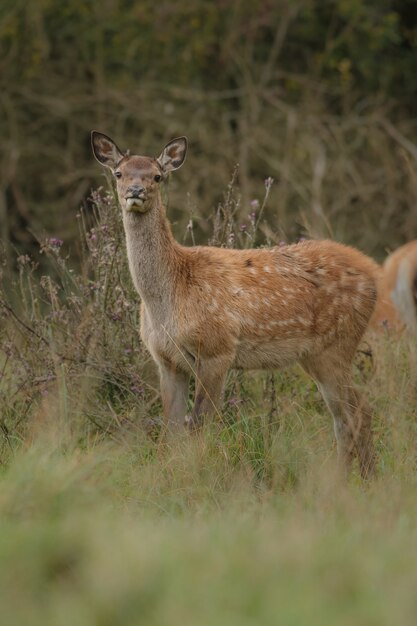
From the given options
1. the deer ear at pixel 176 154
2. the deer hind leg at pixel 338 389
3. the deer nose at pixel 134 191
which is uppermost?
Result: the deer ear at pixel 176 154

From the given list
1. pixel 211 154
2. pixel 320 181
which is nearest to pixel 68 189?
pixel 211 154

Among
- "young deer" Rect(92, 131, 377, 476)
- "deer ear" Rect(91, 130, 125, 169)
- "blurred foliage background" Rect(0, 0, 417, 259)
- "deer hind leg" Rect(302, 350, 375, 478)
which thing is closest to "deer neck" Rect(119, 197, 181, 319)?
"young deer" Rect(92, 131, 377, 476)

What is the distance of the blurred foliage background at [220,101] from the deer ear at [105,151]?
7.18m

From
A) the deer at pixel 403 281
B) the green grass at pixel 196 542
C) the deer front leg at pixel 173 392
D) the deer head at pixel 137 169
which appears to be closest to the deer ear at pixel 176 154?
the deer head at pixel 137 169

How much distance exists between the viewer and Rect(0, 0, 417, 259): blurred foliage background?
581 inches

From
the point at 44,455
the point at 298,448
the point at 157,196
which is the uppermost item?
the point at 157,196

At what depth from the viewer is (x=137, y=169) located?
6.88 metres

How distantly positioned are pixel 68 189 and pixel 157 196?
30.2 ft

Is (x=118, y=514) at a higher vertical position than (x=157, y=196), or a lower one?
lower

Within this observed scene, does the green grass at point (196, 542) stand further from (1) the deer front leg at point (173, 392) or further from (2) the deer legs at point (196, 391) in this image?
(1) the deer front leg at point (173, 392)

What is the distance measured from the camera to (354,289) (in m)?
7.22

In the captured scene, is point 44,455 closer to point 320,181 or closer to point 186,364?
point 186,364

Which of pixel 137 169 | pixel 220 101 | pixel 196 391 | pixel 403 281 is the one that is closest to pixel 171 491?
pixel 196 391

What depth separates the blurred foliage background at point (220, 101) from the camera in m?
14.8
